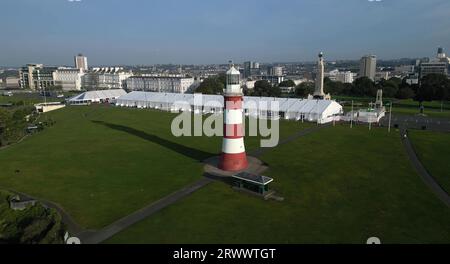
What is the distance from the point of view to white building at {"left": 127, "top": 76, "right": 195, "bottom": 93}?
159 m

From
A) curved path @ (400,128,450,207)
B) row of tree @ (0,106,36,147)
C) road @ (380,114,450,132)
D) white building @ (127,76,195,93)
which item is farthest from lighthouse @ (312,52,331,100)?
row of tree @ (0,106,36,147)

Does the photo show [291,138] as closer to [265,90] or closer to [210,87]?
[210,87]

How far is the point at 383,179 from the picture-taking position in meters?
33.8

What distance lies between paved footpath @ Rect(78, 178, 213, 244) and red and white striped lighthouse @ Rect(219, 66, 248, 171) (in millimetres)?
4578

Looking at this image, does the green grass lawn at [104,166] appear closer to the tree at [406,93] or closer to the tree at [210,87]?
the tree at [210,87]

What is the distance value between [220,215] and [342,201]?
11604mm

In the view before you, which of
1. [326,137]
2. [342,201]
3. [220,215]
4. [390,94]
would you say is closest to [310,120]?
[326,137]

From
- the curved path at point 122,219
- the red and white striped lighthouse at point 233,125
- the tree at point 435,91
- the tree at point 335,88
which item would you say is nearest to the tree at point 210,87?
the tree at point 335,88

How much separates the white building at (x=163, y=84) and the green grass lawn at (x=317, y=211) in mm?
125198

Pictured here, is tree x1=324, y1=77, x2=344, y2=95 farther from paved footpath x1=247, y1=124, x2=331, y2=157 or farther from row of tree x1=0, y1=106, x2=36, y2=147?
row of tree x1=0, y1=106, x2=36, y2=147

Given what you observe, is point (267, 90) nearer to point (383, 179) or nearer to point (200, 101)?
point (200, 101)

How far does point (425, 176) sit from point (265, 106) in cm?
4558

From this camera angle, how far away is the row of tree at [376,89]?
317 feet
